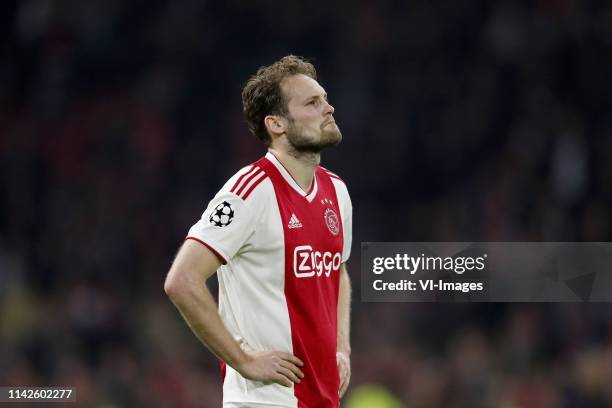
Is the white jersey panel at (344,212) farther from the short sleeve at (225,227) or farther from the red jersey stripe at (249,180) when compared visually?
the short sleeve at (225,227)

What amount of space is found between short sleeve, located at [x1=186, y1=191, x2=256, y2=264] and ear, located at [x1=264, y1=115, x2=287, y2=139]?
14.5 inches

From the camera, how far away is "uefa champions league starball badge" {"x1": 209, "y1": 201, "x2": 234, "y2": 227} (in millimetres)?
3303

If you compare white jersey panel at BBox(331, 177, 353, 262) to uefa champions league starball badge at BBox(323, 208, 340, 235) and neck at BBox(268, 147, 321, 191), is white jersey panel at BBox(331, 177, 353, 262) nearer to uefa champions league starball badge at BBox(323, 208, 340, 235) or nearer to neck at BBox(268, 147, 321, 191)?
uefa champions league starball badge at BBox(323, 208, 340, 235)

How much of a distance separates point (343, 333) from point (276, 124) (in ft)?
2.71

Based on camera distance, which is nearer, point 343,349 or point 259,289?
point 259,289

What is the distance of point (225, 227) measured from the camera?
3297 mm

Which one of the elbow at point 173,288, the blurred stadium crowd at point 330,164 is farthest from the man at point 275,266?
the blurred stadium crowd at point 330,164

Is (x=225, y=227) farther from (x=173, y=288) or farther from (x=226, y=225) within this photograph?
(x=173, y=288)

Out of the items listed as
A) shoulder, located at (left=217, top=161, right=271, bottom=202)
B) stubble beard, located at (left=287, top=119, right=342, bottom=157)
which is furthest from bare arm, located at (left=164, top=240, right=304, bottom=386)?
stubble beard, located at (left=287, top=119, right=342, bottom=157)

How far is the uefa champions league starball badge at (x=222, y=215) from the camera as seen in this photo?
3303 mm

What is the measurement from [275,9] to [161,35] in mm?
1218

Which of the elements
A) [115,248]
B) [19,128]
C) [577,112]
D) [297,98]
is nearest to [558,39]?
[577,112]

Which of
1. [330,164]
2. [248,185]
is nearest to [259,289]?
[248,185]

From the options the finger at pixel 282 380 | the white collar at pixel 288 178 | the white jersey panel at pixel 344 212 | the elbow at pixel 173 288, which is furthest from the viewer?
the white jersey panel at pixel 344 212
